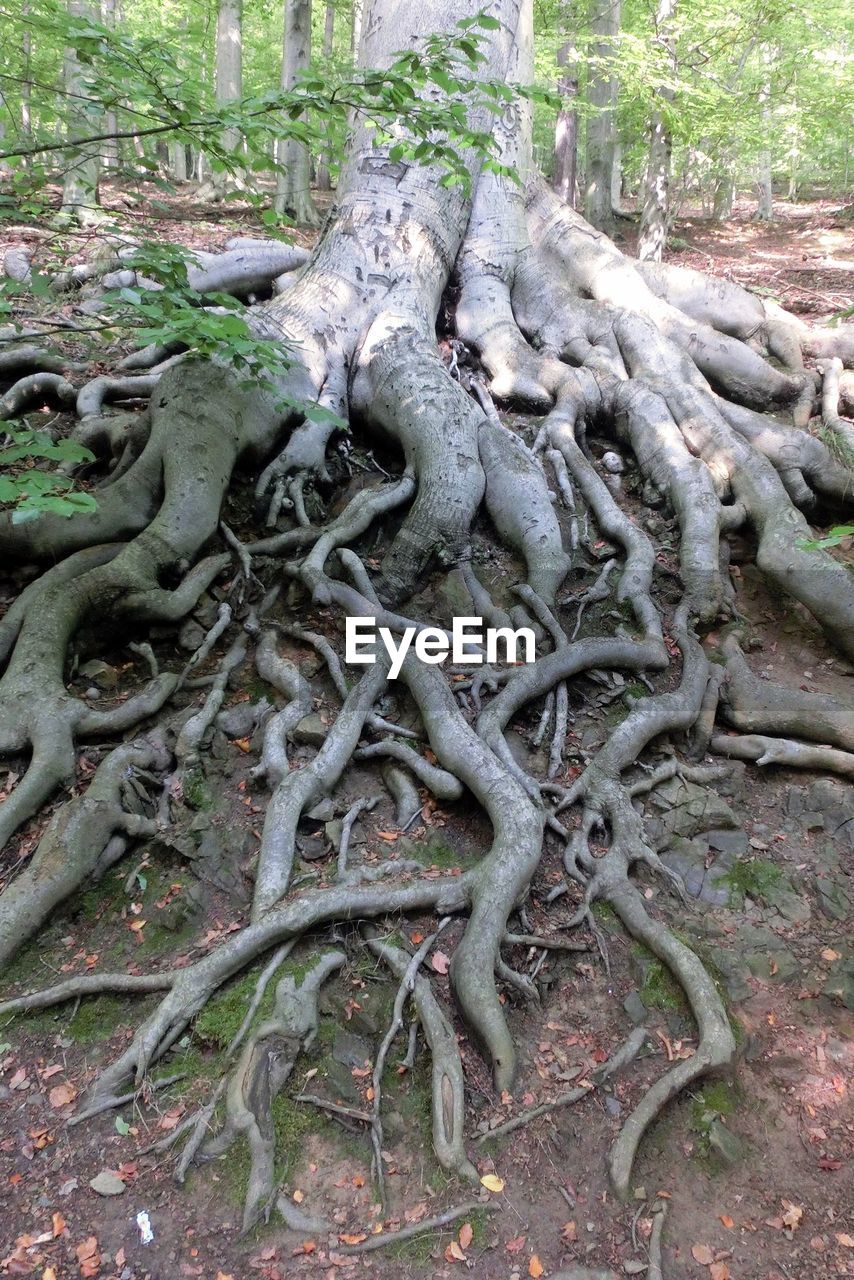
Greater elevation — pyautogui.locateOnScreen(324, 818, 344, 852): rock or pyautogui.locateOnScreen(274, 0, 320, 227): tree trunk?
pyautogui.locateOnScreen(274, 0, 320, 227): tree trunk

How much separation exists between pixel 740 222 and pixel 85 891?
23458 mm

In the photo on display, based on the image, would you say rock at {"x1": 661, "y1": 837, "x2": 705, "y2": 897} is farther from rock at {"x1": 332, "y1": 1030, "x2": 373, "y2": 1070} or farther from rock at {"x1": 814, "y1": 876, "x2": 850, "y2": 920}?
rock at {"x1": 332, "y1": 1030, "x2": 373, "y2": 1070}

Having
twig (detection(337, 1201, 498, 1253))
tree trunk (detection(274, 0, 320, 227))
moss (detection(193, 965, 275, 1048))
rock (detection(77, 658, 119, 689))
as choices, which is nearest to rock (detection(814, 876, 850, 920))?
twig (detection(337, 1201, 498, 1253))

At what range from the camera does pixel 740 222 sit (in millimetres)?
20234

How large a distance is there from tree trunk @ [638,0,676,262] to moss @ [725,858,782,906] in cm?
840

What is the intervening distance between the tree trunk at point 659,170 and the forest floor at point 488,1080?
28.0 ft

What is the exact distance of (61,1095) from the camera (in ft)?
8.96

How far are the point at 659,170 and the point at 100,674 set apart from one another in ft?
34.6

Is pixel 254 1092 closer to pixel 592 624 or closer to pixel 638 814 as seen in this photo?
pixel 638 814

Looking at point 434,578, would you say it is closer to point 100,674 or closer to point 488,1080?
point 100,674

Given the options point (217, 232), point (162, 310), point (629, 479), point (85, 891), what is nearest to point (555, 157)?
point (217, 232)

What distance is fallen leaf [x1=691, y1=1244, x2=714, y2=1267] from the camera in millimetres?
2365

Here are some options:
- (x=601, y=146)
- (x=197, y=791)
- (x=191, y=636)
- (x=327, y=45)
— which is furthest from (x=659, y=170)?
(x=327, y=45)

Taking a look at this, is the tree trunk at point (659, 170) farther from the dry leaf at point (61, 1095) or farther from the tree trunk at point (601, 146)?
the dry leaf at point (61, 1095)
